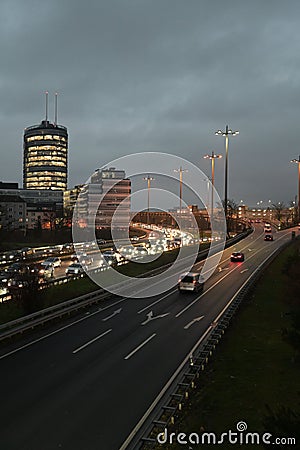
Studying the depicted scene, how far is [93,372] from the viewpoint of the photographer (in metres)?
14.7

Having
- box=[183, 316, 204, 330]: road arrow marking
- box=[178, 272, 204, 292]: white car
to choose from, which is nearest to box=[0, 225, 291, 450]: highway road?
box=[183, 316, 204, 330]: road arrow marking

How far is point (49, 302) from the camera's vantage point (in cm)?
2533

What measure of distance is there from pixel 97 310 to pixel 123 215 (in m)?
63.6

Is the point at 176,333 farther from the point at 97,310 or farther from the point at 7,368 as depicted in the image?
the point at 7,368

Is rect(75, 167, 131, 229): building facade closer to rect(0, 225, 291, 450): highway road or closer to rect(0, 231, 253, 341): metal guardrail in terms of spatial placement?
rect(0, 231, 253, 341): metal guardrail

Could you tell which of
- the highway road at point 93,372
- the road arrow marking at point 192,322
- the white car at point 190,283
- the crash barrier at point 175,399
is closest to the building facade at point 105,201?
the white car at point 190,283

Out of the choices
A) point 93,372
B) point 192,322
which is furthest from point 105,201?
point 93,372

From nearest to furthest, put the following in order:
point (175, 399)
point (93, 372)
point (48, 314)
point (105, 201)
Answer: point (175, 399) < point (93, 372) < point (48, 314) < point (105, 201)

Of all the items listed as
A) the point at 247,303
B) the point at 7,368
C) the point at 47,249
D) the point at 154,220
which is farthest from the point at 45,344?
the point at 154,220

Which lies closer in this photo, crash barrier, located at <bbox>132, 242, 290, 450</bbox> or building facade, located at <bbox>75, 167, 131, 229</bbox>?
crash barrier, located at <bbox>132, 242, 290, 450</bbox>

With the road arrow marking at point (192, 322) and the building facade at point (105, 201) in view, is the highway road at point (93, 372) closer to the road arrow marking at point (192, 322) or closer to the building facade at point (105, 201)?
the road arrow marking at point (192, 322)

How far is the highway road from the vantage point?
34.2 ft

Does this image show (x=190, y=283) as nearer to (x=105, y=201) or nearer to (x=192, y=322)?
(x=192, y=322)

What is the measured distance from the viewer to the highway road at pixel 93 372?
10422 millimetres
